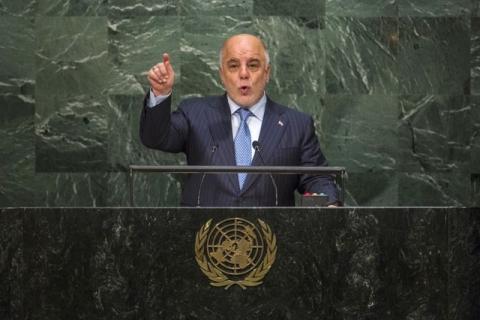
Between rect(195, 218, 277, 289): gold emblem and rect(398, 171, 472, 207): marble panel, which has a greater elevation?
rect(398, 171, 472, 207): marble panel

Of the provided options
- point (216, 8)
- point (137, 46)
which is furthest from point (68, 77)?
point (216, 8)

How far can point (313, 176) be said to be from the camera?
522 cm

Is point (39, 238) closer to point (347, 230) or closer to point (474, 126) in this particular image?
point (347, 230)

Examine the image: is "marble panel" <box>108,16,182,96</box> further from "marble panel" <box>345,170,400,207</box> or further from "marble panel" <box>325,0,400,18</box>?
"marble panel" <box>345,170,400,207</box>

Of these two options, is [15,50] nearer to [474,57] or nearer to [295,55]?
[295,55]

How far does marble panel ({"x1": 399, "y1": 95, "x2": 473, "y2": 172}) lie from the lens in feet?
24.9

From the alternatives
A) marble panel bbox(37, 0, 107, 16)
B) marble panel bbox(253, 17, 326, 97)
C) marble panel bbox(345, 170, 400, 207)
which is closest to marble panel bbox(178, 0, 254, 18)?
marble panel bbox(253, 17, 326, 97)

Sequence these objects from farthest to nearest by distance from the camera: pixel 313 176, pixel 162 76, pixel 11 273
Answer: pixel 313 176, pixel 162 76, pixel 11 273

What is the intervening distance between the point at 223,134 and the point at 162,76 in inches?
29.2

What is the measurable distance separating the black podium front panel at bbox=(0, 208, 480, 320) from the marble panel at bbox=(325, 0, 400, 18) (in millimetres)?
3708

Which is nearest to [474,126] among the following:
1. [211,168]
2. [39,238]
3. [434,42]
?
[434,42]

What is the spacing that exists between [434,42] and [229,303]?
407cm

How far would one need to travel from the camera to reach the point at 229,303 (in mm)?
4074

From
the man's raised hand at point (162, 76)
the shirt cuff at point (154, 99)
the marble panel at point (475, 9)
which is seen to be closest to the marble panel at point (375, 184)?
the marble panel at point (475, 9)
